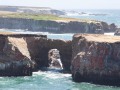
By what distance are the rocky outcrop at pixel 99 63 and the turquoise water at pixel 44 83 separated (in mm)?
1757

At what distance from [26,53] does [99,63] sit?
595 inches

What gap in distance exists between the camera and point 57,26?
18200cm

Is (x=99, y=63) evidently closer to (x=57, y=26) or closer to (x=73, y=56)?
(x=73, y=56)

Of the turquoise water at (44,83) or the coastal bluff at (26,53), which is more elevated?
the coastal bluff at (26,53)

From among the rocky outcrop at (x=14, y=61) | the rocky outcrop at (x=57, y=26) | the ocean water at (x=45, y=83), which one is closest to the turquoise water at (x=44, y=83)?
the ocean water at (x=45, y=83)

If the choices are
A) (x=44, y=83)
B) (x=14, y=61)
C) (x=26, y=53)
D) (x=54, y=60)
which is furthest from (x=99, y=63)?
(x=54, y=60)

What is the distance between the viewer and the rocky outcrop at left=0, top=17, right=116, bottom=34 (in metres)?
177

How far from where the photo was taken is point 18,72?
80438 millimetres

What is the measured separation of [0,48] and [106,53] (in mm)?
21246

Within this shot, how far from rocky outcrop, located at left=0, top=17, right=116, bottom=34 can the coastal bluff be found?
8099cm

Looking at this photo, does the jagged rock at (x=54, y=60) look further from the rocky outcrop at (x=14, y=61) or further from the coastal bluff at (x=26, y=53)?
the rocky outcrop at (x=14, y=61)

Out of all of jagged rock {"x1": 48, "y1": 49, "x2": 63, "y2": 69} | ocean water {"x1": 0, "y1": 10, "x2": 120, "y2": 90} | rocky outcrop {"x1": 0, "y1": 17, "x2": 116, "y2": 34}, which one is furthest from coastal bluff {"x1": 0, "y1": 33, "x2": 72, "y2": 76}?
rocky outcrop {"x1": 0, "y1": 17, "x2": 116, "y2": 34}

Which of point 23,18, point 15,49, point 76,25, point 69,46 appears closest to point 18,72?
point 15,49

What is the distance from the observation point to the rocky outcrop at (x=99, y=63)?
241 feet
